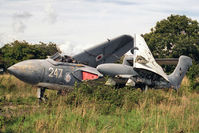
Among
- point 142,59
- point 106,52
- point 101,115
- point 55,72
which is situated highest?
point 106,52

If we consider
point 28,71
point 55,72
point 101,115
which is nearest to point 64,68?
point 55,72

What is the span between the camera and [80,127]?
5617 millimetres

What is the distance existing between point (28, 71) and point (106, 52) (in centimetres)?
488

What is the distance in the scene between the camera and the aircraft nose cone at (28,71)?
954cm

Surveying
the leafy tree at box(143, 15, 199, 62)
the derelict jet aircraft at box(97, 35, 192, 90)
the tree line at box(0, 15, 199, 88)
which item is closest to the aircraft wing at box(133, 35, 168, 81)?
the derelict jet aircraft at box(97, 35, 192, 90)

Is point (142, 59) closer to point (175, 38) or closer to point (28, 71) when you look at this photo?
point (28, 71)

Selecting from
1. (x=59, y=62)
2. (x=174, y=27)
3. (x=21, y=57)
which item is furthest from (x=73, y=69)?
(x=174, y=27)

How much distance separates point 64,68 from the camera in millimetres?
10883

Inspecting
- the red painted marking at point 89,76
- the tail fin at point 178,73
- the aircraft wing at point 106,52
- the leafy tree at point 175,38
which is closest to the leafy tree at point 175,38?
the leafy tree at point 175,38

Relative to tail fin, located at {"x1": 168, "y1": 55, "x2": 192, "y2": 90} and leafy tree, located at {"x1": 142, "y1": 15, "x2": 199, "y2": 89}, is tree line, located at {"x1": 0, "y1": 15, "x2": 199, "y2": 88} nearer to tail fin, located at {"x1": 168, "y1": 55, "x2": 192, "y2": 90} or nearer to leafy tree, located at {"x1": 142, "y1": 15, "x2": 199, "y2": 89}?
leafy tree, located at {"x1": 142, "y1": 15, "x2": 199, "y2": 89}

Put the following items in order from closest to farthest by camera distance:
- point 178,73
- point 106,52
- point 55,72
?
point 55,72, point 106,52, point 178,73

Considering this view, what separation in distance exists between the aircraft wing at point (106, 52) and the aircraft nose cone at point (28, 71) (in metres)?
2.22

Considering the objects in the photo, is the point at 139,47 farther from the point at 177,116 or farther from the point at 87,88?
the point at 177,116

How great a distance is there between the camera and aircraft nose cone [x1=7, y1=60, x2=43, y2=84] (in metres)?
9.54
